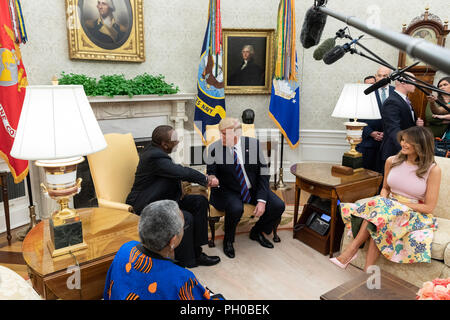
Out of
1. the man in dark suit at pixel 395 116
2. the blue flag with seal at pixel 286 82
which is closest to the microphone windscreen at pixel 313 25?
the man in dark suit at pixel 395 116

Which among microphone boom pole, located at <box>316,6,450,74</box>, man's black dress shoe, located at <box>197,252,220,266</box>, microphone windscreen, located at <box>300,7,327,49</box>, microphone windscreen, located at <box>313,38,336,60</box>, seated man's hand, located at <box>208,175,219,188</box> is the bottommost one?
man's black dress shoe, located at <box>197,252,220,266</box>

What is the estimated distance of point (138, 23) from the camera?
4.72 m

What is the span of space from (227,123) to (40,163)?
5.63ft

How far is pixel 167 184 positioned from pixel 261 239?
4.06 ft

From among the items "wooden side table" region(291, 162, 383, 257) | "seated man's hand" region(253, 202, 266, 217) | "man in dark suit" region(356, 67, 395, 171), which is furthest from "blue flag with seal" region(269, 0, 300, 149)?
"seated man's hand" region(253, 202, 266, 217)

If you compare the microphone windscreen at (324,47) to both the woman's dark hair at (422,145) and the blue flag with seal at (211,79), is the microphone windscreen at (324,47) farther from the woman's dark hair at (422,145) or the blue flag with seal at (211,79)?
the blue flag with seal at (211,79)

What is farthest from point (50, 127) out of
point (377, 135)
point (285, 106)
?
point (285, 106)

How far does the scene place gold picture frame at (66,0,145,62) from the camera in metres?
4.23

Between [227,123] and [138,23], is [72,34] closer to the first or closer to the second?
[138,23]

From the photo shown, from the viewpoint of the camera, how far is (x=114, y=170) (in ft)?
9.76

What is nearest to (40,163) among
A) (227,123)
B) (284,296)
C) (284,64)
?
(227,123)

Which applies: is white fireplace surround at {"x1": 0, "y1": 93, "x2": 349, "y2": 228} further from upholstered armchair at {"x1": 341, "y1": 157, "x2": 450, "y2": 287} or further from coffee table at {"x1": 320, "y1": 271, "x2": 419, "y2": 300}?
coffee table at {"x1": 320, "y1": 271, "x2": 419, "y2": 300}

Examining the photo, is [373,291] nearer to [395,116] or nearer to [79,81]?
[395,116]

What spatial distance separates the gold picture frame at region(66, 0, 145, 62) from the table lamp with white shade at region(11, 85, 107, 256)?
2919mm
